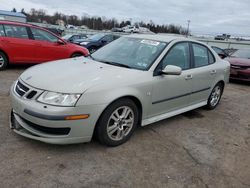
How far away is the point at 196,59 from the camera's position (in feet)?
16.2

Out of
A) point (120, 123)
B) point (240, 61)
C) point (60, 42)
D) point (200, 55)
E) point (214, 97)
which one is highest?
point (200, 55)

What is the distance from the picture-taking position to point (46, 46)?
8680mm

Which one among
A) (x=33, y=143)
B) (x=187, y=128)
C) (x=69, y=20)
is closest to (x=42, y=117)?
(x=33, y=143)

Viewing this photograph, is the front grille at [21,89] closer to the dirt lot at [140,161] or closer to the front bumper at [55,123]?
the front bumper at [55,123]

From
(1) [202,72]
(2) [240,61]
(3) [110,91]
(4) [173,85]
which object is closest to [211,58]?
(1) [202,72]

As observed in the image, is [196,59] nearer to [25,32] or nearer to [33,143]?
[33,143]

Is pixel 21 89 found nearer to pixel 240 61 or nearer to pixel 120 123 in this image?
pixel 120 123

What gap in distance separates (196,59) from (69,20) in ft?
265

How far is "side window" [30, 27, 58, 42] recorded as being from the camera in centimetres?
852

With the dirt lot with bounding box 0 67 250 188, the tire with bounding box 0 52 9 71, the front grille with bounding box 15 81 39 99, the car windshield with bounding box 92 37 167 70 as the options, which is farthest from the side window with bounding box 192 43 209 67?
the tire with bounding box 0 52 9 71

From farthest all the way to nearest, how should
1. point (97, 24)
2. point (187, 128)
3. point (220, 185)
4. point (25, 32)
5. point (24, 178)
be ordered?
point (97, 24)
point (25, 32)
point (187, 128)
point (220, 185)
point (24, 178)

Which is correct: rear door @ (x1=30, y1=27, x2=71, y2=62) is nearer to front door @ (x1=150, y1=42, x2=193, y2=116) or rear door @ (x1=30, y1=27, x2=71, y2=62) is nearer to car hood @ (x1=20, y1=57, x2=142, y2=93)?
car hood @ (x1=20, y1=57, x2=142, y2=93)

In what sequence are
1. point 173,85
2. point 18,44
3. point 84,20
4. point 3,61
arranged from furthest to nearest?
point 84,20
point 18,44
point 3,61
point 173,85

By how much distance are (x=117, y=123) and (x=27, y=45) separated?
588 centimetres
